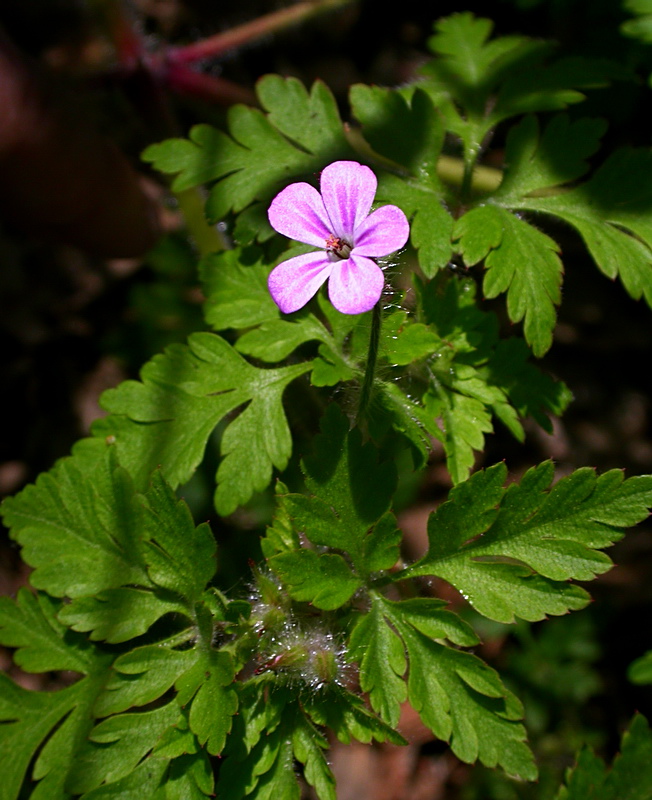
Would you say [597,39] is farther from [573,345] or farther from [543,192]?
[573,345]

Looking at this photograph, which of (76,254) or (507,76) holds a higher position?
(507,76)

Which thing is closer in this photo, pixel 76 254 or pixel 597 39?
pixel 597 39

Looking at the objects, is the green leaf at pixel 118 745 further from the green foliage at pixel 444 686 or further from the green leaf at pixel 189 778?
the green foliage at pixel 444 686

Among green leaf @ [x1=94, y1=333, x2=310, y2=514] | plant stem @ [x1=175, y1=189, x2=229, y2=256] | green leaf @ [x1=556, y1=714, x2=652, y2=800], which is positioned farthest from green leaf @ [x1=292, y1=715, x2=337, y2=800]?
plant stem @ [x1=175, y1=189, x2=229, y2=256]

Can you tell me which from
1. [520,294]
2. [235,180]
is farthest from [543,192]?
[235,180]

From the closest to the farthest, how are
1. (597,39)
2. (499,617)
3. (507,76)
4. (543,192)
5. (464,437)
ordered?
(499,617), (464,437), (507,76), (543,192), (597,39)

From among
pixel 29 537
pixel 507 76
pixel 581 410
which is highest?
pixel 507 76

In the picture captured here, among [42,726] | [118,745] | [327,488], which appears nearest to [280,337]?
[327,488]
